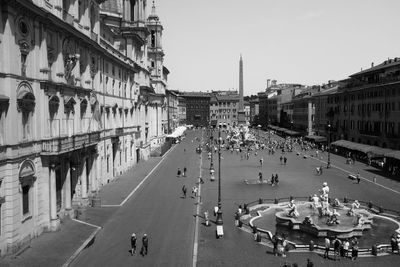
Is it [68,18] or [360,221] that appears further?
[68,18]

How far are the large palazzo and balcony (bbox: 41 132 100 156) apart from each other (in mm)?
68

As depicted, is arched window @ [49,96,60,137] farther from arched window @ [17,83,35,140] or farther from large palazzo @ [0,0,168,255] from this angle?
arched window @ [17,83,35,140]

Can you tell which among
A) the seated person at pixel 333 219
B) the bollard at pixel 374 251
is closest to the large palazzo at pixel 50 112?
the seated person at pixel 333 219

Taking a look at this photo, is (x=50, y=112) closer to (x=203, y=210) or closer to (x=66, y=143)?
(x=66, y=143)

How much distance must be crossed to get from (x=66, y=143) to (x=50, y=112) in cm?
242

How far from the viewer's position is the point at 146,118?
82812 mm

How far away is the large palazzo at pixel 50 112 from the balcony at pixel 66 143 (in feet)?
0.22

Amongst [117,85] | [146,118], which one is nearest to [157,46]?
[146,118]

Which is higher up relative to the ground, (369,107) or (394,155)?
(369,107)

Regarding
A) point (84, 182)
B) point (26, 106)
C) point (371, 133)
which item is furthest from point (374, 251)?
point (371, 133)

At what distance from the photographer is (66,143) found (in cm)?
3162

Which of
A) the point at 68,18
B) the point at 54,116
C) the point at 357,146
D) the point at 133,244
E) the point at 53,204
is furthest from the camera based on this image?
the point at 357,146

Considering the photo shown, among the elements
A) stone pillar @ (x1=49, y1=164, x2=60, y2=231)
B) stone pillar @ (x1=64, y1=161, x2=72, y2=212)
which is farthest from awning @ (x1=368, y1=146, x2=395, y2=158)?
stone pillar @ (x1=49, y1=164, x2=60, y2=231)

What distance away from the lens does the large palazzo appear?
977 inches
